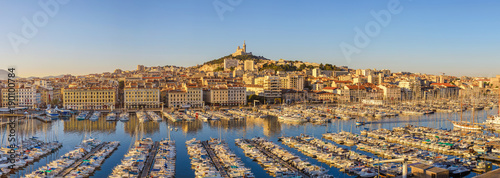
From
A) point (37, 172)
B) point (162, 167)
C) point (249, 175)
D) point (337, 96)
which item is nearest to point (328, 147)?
point (249, 175)

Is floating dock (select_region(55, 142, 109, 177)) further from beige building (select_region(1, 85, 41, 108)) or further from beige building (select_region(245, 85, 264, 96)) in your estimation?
beige building (select_region(245, 85, 264, 96))

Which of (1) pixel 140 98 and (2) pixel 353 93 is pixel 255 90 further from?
(1) pixel 140 98

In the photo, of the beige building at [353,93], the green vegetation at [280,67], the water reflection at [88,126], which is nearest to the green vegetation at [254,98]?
the beige building at [353,93]

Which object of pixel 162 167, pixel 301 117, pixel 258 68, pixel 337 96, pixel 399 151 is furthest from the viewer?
pixel 258 68

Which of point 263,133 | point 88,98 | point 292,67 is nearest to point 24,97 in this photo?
point 88,98

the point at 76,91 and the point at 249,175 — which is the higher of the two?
the point at 76,91

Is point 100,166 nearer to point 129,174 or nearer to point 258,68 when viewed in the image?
point 129,174
